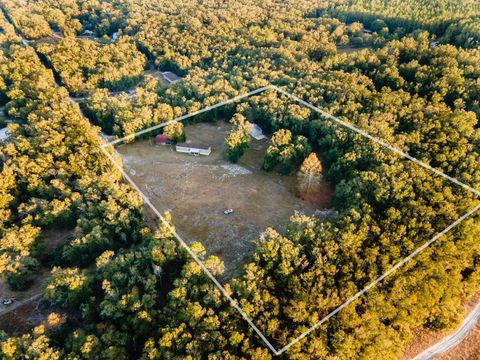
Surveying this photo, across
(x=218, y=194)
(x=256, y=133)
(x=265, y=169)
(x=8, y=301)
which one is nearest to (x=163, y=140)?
(x=256, y=133)

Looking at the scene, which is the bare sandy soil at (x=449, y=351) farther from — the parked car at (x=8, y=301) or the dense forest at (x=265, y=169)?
the parked car at (x=8, y=301)

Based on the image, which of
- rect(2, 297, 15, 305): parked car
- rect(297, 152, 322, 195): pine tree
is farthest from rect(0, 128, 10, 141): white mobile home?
rect(297, 152, 322, 195): pine tree

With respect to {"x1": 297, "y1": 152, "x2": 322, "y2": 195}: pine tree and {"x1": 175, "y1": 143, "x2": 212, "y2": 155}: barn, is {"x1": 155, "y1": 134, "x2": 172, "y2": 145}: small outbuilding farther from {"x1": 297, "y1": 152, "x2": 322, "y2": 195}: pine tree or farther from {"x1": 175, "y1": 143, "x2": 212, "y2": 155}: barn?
{"x1": 297, "y1": 152, "x2": 322, "y2": 195}: pine tree

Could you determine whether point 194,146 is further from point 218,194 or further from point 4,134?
point 4,134

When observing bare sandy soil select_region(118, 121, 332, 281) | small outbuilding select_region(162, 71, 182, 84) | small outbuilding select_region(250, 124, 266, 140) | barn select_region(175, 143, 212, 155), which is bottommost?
bare sandy soil select_region(118, 121, 332, 281)

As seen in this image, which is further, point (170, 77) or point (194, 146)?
point (170, 77)

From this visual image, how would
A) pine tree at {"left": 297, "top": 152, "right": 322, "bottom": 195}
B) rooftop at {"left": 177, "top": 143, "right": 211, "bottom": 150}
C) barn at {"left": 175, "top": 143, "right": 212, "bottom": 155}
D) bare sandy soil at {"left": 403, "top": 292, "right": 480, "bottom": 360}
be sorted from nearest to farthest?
bare sandy soil at {"left": 403, "top": 292, "right": 480, "bottom": 360}, pine tree at {"left": 297, "top": 152, "right": 322, "bottom": 195}, barn at {"left": 175, "top": 143, "right": 212, "bottom": 155}, rooftop at {"left": 177, "top": 143, "right": 211, "bottom": 150}

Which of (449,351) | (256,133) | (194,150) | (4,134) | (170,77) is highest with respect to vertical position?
(170,77)
